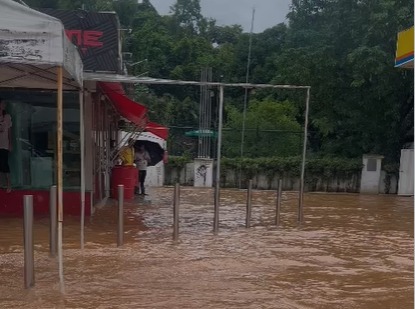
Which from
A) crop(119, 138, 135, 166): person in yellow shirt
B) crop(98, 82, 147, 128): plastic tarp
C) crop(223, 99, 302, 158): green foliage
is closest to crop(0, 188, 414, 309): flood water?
crop(119, 138, 135, 166): person in yellow shirt

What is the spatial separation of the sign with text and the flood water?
137 inches

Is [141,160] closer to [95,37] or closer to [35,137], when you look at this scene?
[35,137]

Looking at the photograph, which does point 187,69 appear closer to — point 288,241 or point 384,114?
point 384,114

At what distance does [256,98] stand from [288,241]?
26455 mm

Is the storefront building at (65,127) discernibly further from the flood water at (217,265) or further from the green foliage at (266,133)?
the green foliage at (266,133)

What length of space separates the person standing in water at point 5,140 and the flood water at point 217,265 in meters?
1.13

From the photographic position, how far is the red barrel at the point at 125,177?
50.4 ft

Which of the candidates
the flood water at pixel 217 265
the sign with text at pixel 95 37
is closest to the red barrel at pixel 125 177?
the flood water at pixel 217 265

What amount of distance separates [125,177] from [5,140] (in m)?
4.33

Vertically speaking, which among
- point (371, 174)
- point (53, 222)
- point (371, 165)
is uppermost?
point (53, 222)

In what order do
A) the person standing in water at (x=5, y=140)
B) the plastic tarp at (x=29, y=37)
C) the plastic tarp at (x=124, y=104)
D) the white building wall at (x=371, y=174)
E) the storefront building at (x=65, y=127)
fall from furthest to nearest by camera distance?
the white building wall at (x=371, y=174) < the plastic tarp at (x=124, y=104) < the storefront building at (x=65, y=127) < the person standing in water at (x=5, y=140) < the plastic tarp at (x=29, y=37)

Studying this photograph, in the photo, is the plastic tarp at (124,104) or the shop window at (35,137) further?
the plastic tarp at (124,104)

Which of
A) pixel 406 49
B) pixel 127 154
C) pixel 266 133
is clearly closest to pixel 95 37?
pixel 127 154

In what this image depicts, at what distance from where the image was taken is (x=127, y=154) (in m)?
16.2
